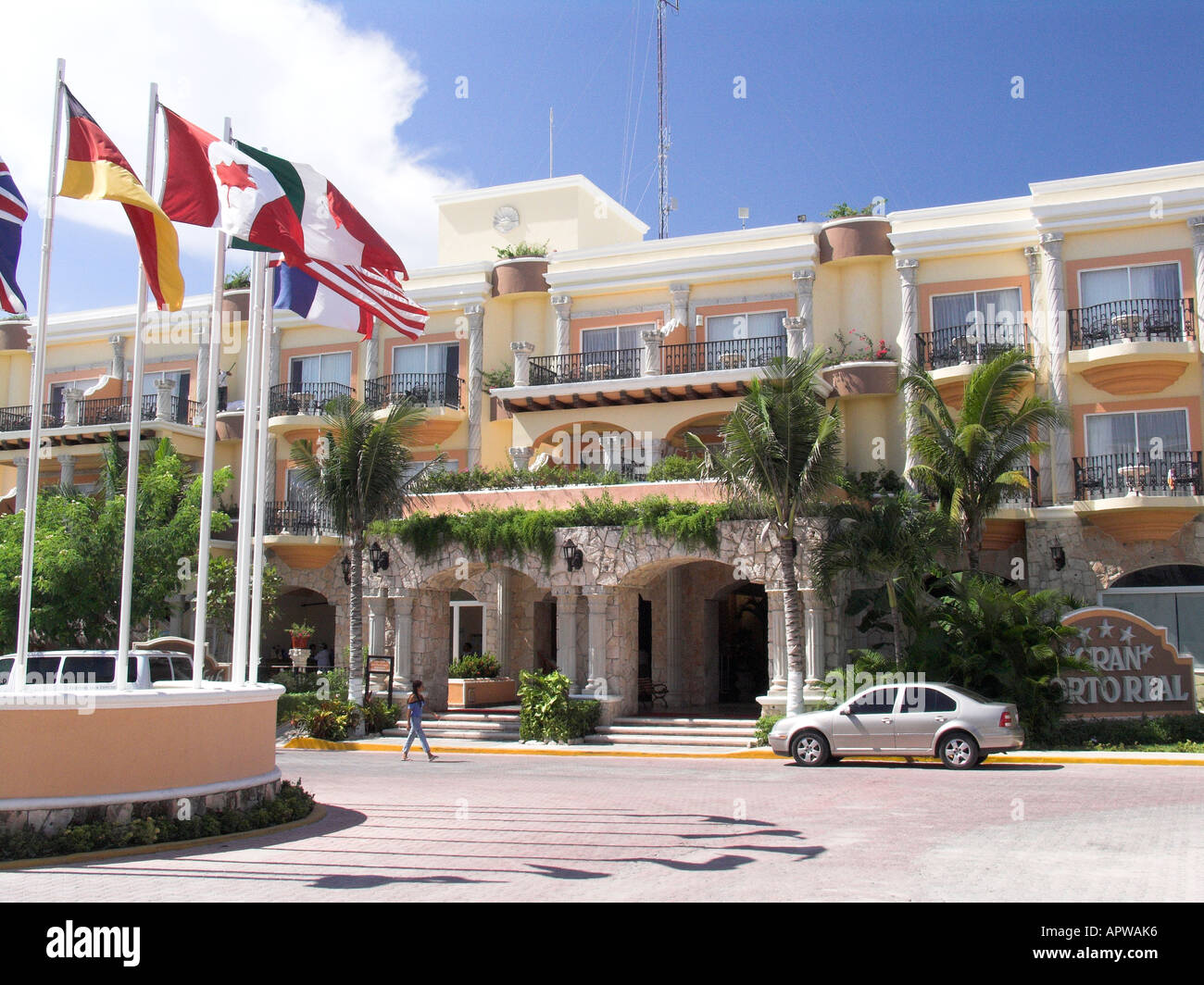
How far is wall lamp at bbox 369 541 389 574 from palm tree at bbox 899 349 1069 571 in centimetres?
1272

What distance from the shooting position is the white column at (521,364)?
3011 cm

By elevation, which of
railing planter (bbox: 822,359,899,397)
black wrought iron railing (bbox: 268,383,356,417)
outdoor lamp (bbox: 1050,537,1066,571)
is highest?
black wrought iron railing (bbox: 268,383,356,417)

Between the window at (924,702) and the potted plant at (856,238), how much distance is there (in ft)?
45.9

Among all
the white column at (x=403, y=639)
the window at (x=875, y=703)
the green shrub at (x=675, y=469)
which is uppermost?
the green shrub at (x=675, y=469)

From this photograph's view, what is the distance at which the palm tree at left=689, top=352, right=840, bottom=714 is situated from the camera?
22.4 m

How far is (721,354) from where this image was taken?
1161 inches

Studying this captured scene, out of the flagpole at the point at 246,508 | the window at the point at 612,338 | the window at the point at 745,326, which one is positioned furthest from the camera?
the window at the point at 612,338

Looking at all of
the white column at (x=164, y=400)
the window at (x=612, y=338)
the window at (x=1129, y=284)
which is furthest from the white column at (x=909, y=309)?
A: the white column at (x=164, y=400)

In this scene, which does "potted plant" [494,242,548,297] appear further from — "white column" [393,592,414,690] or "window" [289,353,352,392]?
"white column" [393,592,414,690]

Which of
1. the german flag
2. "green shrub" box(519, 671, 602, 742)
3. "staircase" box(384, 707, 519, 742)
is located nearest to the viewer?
the german flag

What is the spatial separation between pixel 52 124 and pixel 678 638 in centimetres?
2169

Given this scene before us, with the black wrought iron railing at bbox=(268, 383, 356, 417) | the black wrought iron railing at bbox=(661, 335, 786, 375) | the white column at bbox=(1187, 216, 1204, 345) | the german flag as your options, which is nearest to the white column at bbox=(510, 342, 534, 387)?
the black wrought iron railing at bbox=(661, 335, 786, 375)

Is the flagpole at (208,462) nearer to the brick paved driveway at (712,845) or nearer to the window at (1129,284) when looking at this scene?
the brick paved driveway at (712,845)
